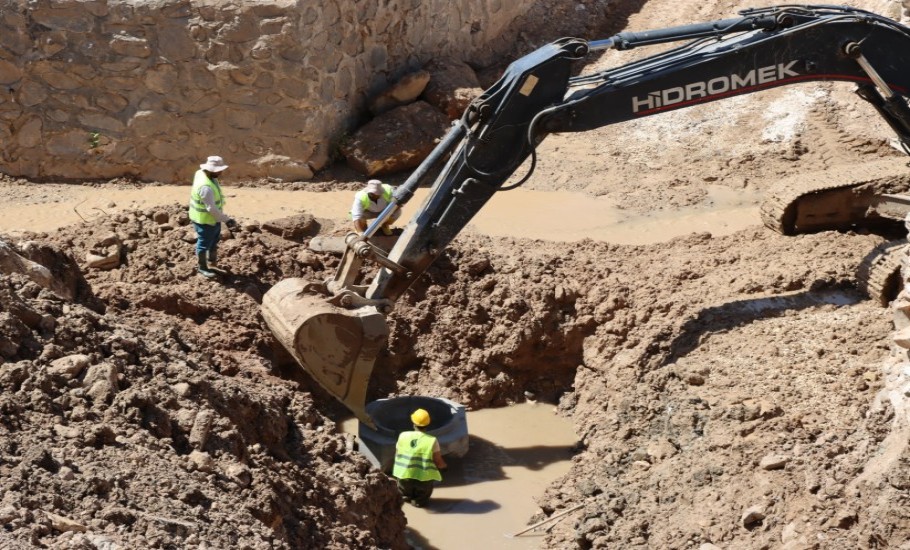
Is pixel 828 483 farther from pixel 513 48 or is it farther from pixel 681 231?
pixel 513 48

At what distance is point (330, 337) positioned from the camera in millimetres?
8711

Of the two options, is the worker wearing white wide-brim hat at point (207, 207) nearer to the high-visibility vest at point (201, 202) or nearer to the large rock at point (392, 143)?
the high-visibility vest at point (201, 202)

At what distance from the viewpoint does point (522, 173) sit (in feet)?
48.5

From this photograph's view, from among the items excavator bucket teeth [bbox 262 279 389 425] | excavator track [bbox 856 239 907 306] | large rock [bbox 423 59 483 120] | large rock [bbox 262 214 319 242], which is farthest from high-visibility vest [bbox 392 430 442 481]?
large rock [bbox 423 59 483 120]

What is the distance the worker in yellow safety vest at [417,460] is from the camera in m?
8.82

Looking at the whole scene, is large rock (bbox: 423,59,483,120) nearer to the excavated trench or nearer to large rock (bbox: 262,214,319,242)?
the excavated trench

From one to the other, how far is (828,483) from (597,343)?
3851 mm

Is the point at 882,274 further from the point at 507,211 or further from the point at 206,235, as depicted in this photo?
the point at 206,235

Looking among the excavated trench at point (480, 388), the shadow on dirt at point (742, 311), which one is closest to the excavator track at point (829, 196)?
the excavated trench at point (480, 388)

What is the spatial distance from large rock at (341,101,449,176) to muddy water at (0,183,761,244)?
19.4 inches

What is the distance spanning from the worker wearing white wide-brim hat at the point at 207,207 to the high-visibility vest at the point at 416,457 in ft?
9.34

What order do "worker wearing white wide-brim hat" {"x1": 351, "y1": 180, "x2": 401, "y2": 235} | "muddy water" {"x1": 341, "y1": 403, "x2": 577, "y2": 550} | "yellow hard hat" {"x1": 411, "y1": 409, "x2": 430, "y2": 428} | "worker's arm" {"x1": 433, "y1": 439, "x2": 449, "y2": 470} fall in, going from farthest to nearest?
"worker wearing white wide-brim hat" {"x1": 351, "y1": 180, "x2": 401, "y2": 235} < "yellow hard hat" {"x1": 411, "y1": 409, "x2": 430, "y2": 428} < "worker's arm" {"x1": 433, "y1": 439, "x2": 449, "y2": 470} < "muddy water" {"x1": 341, "y1": 403, "x2": 577, "y2": 550}

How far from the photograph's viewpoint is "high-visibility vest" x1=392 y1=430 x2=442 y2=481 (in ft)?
28.9

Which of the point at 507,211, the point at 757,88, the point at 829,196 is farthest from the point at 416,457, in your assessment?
the point at 507,211
